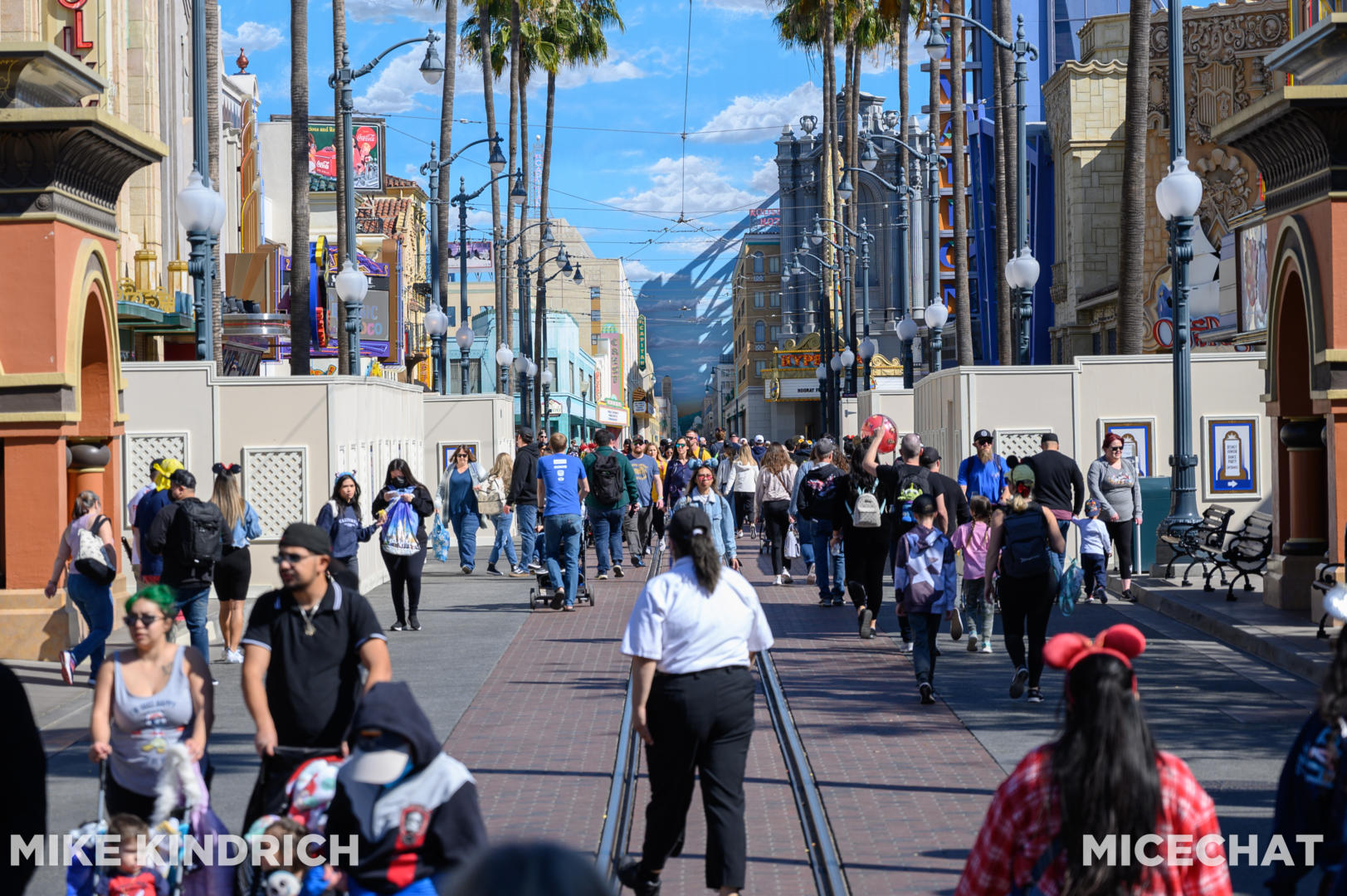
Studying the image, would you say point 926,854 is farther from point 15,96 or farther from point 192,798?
point 15,96

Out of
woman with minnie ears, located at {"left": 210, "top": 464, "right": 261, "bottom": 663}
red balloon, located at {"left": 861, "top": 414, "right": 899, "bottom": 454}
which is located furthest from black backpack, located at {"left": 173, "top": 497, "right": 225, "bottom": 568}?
red balloon, located at {"left": 861, "top": 414, "right": 899, "bottom": 454}

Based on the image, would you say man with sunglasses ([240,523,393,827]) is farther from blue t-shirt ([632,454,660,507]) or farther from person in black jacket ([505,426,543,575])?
blue t-shirt ([632,454,660,507])

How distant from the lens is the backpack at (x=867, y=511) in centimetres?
1544

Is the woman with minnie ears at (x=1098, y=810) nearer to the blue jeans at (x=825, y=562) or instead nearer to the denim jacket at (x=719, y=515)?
the denim jacket at (x=719, y=515)

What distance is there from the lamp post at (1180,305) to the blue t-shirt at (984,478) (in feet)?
7.51

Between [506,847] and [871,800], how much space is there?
22.6ft

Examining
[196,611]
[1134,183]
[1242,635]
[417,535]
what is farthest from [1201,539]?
[196,611]

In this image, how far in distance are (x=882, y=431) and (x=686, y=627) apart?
9.81m

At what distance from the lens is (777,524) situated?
21266 mm

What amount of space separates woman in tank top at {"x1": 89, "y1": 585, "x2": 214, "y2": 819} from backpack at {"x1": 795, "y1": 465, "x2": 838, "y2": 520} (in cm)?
1239

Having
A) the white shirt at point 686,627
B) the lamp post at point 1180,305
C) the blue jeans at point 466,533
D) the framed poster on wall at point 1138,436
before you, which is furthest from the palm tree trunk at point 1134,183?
the white shirt at point 686,627

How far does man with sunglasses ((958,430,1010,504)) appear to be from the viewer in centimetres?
1853

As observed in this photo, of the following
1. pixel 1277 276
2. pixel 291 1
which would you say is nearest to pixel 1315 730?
pixel 1277 276

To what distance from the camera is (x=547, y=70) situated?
5588 centimetres
